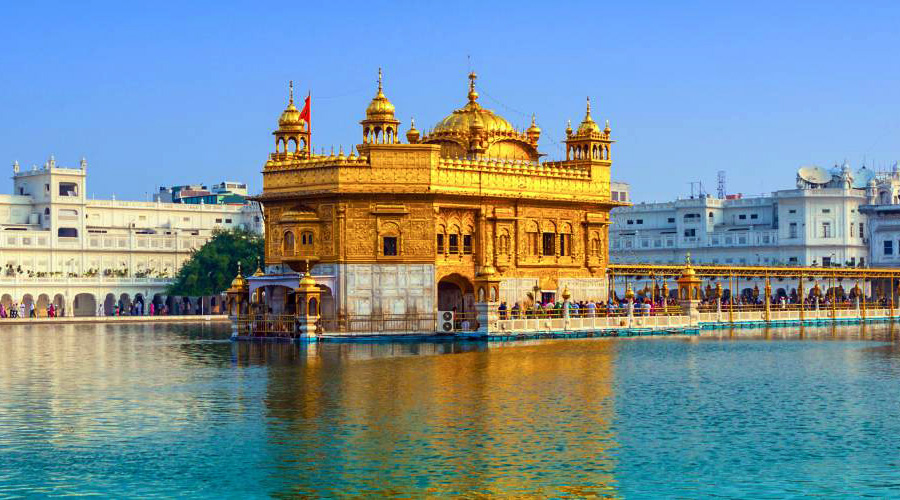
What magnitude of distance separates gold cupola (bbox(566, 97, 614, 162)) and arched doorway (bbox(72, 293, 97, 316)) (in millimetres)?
50938

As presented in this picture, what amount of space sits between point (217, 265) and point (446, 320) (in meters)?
47.7

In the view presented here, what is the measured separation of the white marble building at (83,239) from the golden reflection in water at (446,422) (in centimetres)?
6023

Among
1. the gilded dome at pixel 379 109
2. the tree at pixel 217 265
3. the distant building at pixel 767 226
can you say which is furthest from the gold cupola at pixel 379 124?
the distant building at pixel 767 226

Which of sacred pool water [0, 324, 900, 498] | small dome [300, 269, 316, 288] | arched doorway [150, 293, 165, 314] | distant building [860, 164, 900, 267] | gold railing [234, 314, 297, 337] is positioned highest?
distant building [860, 164, 900, 267]

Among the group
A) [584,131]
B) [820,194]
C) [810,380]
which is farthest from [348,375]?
[820,194]

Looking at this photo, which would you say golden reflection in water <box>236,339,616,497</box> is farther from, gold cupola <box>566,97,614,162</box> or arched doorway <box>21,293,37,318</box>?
arched doorway <box>21,293,37,318</box>

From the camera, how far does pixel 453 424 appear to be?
2631 centimetres

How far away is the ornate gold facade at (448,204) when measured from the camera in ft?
176

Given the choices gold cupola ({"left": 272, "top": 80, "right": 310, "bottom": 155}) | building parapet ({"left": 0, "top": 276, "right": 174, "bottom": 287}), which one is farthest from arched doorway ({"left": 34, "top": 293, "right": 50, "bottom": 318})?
gold cupola ({"left": 272, "top": 80, "right": 310, "bottom": 155})

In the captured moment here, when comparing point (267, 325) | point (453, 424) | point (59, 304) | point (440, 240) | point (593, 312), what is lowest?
point (453, 424)

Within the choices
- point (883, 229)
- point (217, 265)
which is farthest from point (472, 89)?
point (883, 229)

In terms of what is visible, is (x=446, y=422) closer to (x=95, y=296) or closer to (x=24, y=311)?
(x=24, y=311)

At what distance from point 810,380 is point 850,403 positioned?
5482mm

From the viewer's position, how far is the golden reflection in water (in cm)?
2088
